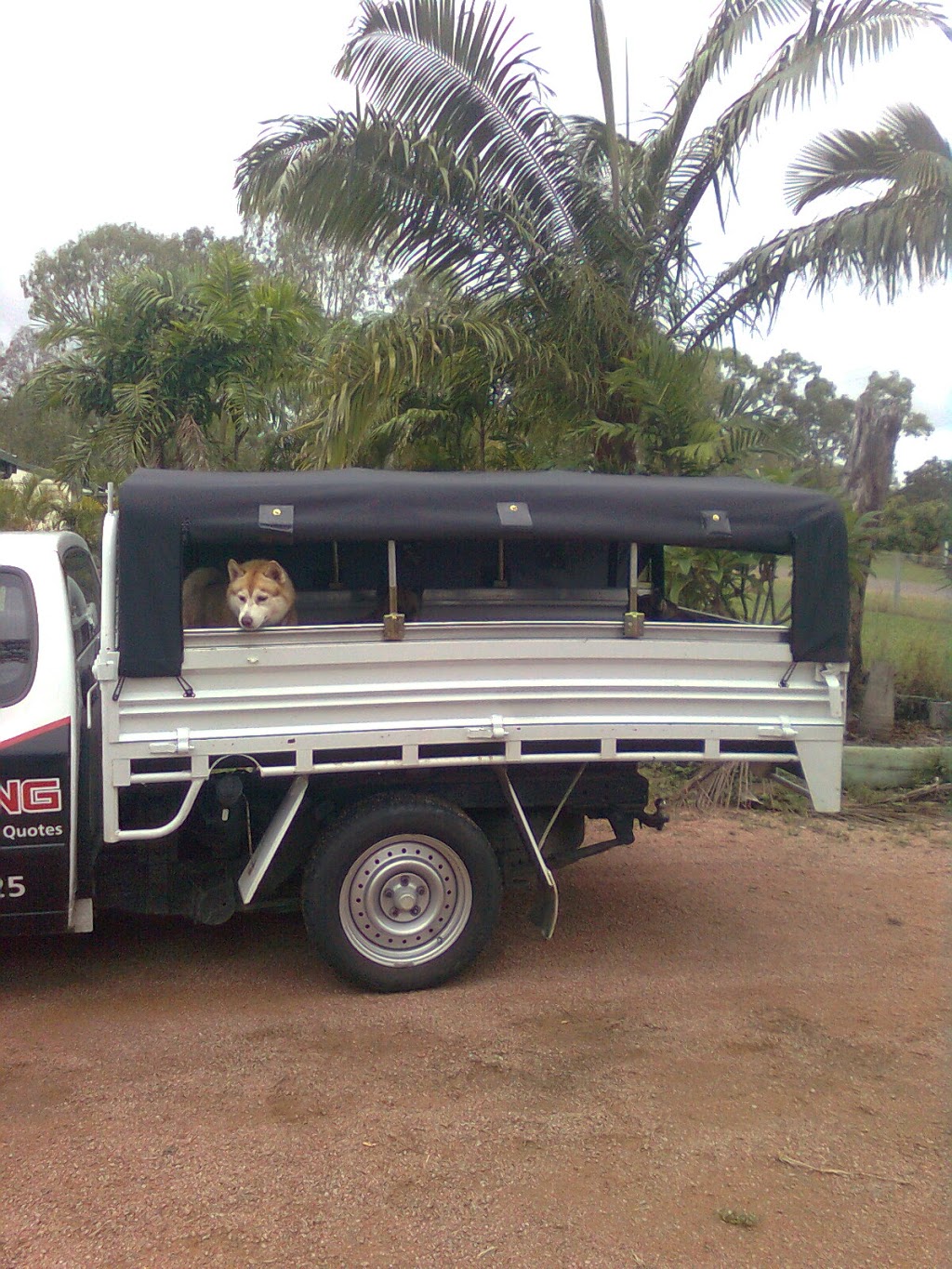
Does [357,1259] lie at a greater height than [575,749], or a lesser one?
lesser

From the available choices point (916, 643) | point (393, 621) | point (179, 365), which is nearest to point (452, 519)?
point (393, 621)

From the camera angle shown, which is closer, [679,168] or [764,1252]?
[764,1252]

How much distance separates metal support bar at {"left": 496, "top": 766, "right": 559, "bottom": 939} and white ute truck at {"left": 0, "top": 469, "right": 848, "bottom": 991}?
0.02m

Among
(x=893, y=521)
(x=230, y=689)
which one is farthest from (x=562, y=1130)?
(x=893, y=521)

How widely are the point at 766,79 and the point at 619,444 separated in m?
2.76

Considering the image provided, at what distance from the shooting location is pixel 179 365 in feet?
32.2

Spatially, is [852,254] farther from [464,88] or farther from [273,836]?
[273,836]

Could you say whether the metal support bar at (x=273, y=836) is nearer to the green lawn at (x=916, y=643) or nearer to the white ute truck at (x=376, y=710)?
the white ute truck at (x=376, y=710)

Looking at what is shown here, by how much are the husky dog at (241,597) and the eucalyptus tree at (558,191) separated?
4.09 m

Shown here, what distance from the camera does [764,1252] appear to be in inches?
107

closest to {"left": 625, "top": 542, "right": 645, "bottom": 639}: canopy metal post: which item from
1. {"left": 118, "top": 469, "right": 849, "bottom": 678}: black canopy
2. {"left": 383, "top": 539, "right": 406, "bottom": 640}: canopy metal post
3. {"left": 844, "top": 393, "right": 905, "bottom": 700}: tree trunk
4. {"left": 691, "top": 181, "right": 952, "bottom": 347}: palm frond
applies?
{"left": 118, "top": 469, "right": 849, "bottom": 678}: black canopy

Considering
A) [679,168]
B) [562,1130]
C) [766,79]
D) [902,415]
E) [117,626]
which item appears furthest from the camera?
[902,415]

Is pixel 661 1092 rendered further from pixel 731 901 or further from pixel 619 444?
pixel 619 444

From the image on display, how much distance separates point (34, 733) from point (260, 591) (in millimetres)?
1037
